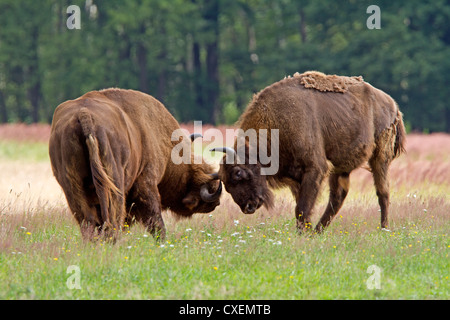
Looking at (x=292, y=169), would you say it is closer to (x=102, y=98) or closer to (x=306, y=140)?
(x=306, y=140)

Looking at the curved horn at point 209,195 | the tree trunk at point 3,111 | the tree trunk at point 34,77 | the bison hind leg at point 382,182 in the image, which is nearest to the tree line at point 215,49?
the tree trunk at point 34,77

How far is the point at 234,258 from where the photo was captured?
688 cm

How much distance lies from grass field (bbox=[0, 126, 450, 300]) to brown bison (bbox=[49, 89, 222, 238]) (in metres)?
0.34

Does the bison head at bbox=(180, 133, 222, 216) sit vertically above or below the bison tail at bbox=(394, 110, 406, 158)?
below

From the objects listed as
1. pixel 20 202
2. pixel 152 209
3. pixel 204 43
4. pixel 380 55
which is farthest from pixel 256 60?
pixel 152 209

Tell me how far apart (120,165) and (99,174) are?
0.44 meters

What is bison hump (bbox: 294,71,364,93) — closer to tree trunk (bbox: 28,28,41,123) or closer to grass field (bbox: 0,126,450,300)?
grass field (bbox: 0,126,450,300)

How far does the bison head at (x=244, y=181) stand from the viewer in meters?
8.49

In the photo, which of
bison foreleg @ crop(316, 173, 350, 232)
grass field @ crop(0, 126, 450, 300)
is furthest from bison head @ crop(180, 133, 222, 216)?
bison foreleg @ crop(316, 173, 350, 232)

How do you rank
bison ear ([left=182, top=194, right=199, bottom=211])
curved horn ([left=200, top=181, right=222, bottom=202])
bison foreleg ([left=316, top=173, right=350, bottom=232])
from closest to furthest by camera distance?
1. curved horn ([left=200, top=181, right=222, bottom=202])
2. bison ear ([left=182, top=194, right=199, bottom=211])
3. bison foreleg ([left=316, top=173, right=350, bottom=232])

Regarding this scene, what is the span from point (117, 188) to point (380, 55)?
31.9m

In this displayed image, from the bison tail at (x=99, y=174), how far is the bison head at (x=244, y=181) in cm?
231

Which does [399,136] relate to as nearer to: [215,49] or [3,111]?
[215,49]

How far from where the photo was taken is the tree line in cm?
3724
